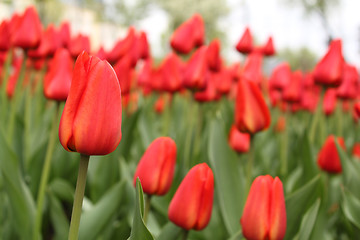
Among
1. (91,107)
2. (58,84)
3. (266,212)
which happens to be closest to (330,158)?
(266,212)

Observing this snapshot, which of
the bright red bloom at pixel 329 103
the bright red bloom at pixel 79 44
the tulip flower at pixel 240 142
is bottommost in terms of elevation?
the bright red bloom at pixel 329 103

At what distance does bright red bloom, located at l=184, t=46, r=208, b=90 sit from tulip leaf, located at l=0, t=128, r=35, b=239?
713 millimetres

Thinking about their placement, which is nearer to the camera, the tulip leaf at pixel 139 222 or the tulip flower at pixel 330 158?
the tulip leaf at pixel 139 222

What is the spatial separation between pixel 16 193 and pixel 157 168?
1.37 ft

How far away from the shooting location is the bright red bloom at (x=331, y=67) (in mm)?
1291

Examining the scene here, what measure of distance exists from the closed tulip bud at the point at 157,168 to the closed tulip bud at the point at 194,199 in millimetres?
77

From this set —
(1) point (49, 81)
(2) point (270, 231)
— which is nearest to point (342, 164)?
(2) point (270, 231)

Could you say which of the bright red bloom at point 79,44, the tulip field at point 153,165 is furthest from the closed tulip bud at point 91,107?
the bright red bloom at point 79,44

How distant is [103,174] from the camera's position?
4.30 feet

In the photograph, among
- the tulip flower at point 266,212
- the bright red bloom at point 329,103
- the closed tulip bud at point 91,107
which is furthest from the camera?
the bright red bloom at point 329,103

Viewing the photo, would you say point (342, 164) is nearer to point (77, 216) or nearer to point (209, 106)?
point (77, 216)

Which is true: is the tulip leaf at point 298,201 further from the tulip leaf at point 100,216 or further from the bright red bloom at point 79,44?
the bright red bloom at point 79,44

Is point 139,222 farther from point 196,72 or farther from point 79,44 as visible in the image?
point 79,44

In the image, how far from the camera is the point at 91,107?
0.52 m
